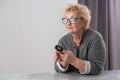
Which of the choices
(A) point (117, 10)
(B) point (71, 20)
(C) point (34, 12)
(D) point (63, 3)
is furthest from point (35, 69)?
(B) point (71, 20)

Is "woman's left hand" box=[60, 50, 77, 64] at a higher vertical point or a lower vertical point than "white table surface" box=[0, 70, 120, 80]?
higher

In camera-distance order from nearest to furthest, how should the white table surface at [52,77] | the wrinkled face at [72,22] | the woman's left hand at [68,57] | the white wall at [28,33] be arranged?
the white table surface at [52,77] < the woman's left hand at [68,57] < the wrinkled face at [72,22] < the white wall at [28,33]

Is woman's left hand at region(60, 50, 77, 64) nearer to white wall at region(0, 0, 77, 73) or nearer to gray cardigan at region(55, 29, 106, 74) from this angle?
gray cardigan at region(55, 29, 106, 74)

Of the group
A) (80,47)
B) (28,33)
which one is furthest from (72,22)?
(28,33)

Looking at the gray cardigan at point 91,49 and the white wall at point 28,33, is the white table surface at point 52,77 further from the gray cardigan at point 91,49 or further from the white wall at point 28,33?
the white wall at point 28,33

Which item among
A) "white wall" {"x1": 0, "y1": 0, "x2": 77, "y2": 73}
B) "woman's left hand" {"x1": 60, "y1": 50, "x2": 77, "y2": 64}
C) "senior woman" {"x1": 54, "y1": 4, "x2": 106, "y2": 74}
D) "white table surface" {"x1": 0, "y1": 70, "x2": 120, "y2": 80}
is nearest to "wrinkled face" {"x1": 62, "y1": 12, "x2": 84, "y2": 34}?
"senior woman" {"x1": 54, "y1": 4, "x2": 106, "y2": 74}

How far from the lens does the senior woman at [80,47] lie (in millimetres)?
1443

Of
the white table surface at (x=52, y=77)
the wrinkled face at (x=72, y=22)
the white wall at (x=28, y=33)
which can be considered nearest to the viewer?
the white table surface at (x=52, y=77)

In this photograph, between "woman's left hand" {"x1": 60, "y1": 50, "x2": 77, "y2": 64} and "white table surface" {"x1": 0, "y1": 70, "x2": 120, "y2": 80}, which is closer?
"white table surface" {"x1": 0, "y1": 70, "x2": 120, "y2": 80}

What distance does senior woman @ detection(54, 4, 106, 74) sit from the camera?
1.44 m

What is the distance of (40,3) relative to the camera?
2795 mm

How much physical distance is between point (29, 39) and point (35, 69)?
0.36 metres

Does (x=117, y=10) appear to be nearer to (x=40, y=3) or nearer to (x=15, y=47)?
(x=40, y=3)

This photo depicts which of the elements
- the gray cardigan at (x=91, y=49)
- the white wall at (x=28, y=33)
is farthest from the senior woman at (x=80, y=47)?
the white wall at (x=28, y=33)
